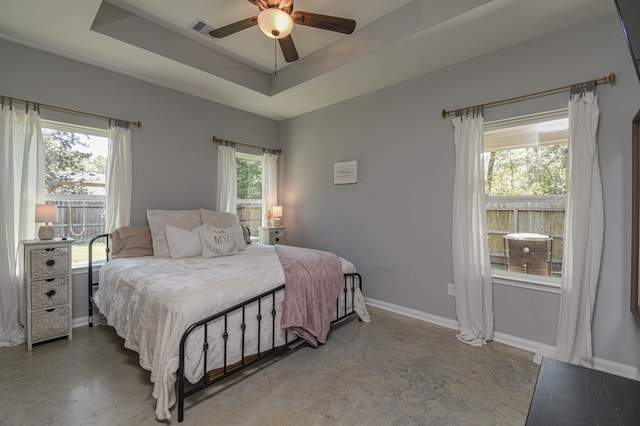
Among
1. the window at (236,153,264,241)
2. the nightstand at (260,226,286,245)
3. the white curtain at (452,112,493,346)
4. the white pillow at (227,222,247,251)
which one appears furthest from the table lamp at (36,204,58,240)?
the white curtain at (452,112,493,346)

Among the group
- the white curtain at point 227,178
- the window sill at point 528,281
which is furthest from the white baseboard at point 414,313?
the white curtain at point 227,178

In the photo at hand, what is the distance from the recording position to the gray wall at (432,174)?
7.18ft

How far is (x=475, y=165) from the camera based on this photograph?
2.80 m

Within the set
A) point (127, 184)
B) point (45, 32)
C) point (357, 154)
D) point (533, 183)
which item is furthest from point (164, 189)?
point (533, 183)

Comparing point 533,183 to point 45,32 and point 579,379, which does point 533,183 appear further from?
point 45,32

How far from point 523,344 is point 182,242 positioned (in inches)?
134

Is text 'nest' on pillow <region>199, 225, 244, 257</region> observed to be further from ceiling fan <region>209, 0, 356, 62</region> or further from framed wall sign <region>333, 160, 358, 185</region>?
ceiling fan <region>209, 0, 356, 62</region>

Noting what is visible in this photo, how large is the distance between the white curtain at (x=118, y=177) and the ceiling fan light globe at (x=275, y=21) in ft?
7.16

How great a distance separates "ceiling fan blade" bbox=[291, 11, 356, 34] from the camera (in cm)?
214

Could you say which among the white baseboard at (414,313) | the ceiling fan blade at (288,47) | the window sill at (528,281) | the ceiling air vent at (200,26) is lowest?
the white baseboard at (414,313)

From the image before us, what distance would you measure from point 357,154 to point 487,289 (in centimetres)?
219

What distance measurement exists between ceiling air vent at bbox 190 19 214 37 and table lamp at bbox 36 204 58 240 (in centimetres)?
215

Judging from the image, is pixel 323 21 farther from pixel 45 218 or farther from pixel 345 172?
pixel 45 218

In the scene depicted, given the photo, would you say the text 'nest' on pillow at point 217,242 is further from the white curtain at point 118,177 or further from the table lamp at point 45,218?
the table lamp at point 45,218
